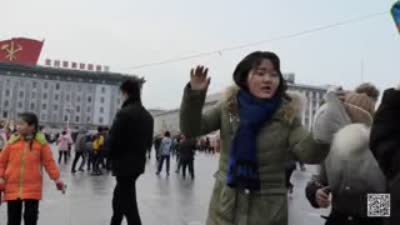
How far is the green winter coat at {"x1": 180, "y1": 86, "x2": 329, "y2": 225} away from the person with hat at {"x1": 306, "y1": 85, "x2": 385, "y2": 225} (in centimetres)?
11

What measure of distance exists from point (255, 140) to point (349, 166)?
1.55 ft

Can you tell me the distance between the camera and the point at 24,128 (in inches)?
237

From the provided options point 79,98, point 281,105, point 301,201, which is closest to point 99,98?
point 79,98

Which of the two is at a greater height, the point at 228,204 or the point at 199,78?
the point at 199,78

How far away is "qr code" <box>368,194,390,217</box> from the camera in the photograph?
9.26 ft

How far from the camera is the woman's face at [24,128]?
19.6 ft

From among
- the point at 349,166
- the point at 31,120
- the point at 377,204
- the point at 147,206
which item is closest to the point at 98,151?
the point at 147,206

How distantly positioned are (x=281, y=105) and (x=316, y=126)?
11.0 inches

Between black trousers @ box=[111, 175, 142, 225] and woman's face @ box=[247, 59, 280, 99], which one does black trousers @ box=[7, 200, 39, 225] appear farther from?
woman's face @ box=[247, 59, 280, 99]

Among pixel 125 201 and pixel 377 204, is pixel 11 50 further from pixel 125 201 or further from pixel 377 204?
pixel 377 204

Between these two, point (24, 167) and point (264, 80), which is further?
point (24, 167)

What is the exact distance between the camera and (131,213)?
20.7 feet

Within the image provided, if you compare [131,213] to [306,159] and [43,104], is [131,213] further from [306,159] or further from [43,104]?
[43,104]

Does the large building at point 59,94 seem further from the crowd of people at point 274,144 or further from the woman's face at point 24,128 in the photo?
the crowd of people at point 274,144
